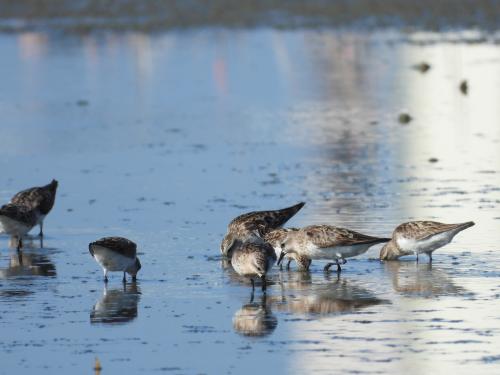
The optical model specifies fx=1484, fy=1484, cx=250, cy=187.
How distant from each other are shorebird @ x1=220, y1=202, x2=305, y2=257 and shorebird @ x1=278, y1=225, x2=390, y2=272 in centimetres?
45

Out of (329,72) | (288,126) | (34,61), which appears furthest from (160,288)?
(34,61)

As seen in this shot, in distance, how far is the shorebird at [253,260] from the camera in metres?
15.4

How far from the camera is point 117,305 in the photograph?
49.1ft

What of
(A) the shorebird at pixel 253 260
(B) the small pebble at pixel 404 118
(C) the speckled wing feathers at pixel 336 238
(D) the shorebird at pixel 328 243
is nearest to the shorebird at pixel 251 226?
(D) the shorebird at pixel 328 243

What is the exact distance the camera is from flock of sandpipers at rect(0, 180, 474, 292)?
15.7 m

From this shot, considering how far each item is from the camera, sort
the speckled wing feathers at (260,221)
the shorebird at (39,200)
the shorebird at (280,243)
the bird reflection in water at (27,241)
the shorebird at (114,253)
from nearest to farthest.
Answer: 1. the shorebird at (114,253)
2. the shorebird at (280,243)
3. the speckled wing feathers at (260,221)
4. the bird reflection in water at (27,241)
5. the shorebird at (39,200)

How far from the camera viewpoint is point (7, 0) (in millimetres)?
68688

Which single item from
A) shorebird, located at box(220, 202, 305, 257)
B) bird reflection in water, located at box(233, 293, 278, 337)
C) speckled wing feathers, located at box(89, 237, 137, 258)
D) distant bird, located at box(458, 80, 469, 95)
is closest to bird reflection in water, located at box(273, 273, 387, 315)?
bird reflection in water, located at box(233, 293, 278, 337)

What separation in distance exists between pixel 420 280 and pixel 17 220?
529cm

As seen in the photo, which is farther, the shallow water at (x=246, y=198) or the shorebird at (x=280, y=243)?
the shorebird at (x=280, y=243)

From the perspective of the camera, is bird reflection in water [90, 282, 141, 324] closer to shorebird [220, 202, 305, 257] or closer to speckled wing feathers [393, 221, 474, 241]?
shorebird [220, 202, 305, 257]

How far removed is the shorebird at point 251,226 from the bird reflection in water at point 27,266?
2.06 m

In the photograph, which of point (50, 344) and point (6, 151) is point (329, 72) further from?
point (50, 344)

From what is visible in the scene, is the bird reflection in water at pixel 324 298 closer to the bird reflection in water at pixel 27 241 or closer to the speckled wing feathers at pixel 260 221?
the speckled wing feathers at pixel 260 221
